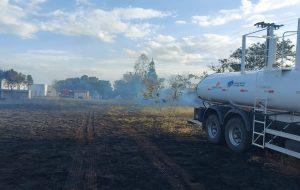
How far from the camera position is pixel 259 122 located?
1102 cm

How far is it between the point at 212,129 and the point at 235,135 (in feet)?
6.55

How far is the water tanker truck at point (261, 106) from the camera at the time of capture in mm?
9898

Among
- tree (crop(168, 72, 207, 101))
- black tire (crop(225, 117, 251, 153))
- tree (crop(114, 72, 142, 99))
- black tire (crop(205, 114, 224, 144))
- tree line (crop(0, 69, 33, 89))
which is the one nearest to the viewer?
black tire (crop(225, 117, 251, 153))

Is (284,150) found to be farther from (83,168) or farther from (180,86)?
(180,86)

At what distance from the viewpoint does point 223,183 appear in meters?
8.22

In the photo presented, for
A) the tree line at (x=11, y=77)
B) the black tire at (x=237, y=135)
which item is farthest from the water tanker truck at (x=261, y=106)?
the tree line at (x=11, y=77)

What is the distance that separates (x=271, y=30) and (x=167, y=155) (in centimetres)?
503

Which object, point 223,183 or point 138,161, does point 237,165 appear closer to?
point 223,183

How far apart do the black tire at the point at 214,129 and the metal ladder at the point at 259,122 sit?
2228 mm

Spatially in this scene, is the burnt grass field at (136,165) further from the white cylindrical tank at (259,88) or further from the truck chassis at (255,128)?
the white cylindrical tank at (259,88)

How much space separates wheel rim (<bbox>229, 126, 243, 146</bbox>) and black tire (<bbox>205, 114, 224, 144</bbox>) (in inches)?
30.5

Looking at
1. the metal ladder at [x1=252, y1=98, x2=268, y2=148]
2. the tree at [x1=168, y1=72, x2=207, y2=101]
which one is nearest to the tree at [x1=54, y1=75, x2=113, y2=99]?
the tree at [x1=168, y1=72, x2=207, y2=101]

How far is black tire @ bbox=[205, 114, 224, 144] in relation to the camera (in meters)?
13.5

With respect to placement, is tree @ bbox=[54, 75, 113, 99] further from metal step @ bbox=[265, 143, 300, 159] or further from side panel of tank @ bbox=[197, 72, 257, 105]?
metal step @ bbox=[265, 143, 300, 159]
